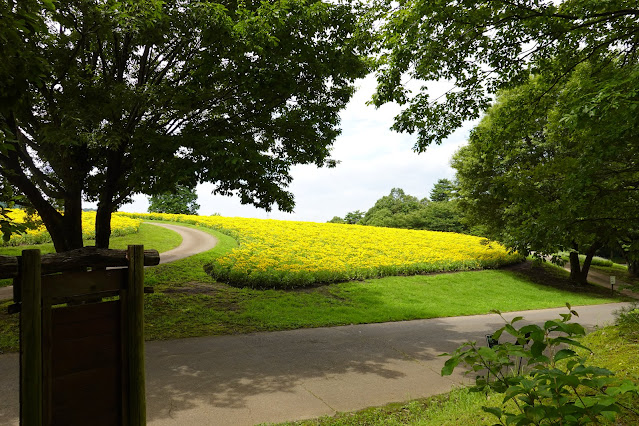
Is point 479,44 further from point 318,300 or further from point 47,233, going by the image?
point 47,233

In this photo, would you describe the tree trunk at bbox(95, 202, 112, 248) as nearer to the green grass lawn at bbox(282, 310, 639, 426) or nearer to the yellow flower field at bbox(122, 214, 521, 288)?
the yellow flower field at bbox(122, 214, 521, 288)

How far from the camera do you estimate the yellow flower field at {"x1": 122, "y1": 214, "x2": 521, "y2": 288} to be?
15.2m

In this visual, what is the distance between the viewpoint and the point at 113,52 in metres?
Answer: 10.5

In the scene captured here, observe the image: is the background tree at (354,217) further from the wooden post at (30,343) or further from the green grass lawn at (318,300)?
the wooden post at (30,343)

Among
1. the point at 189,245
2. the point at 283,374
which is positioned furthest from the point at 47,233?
the point at 283,374

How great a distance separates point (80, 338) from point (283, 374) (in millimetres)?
4156

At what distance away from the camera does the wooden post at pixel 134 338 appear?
127 inches

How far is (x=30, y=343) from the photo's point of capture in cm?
277

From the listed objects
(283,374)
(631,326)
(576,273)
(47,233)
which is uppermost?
(47,233)

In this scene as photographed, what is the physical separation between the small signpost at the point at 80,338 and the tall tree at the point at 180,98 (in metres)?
4.65

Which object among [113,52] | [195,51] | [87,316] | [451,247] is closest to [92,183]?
[113,52]

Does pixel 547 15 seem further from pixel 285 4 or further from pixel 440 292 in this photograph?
pixel 440 292

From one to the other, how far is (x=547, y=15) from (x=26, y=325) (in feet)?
27.9

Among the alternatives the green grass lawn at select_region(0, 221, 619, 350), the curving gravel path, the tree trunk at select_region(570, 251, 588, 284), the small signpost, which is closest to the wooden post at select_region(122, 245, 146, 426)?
the small signpost
